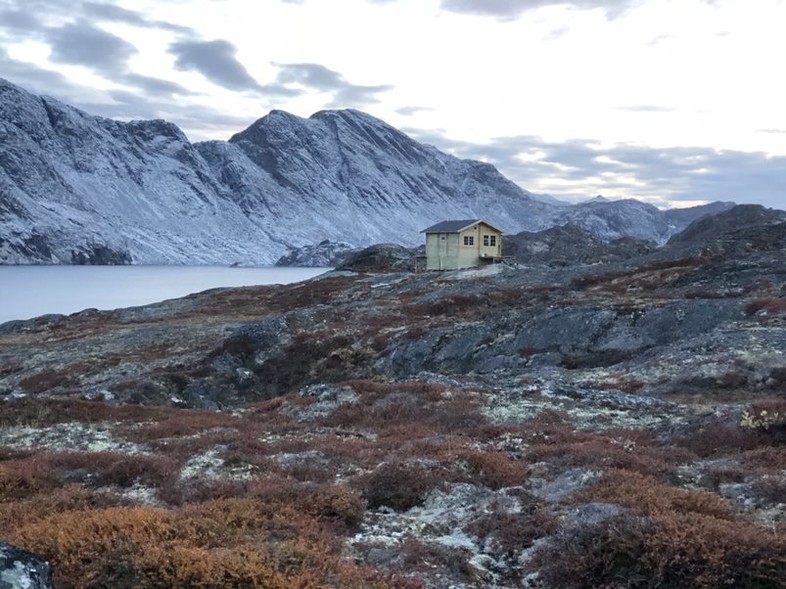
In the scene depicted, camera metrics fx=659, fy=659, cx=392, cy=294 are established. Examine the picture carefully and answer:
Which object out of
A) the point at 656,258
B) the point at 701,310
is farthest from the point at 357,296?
the point at 701,310

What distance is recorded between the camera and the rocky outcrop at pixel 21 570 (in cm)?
671

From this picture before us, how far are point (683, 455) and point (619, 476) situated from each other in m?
3.16

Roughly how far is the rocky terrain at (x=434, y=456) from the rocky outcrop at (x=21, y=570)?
28.9 inches

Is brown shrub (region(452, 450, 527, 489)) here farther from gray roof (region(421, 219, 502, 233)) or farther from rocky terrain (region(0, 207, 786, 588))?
gray roof (region(421, 219, 502, 233))

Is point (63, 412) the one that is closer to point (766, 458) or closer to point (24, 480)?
point (24, 480)

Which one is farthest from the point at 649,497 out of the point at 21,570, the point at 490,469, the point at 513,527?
the point at 21,570

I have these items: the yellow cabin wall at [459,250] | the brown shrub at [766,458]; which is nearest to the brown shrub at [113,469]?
the brown shrub at [766,458]

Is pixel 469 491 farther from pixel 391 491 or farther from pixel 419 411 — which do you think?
pixel 419 411

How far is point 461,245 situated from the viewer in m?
92.0

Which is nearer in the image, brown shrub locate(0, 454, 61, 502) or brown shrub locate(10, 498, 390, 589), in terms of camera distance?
brown shrub locate(10, 498, 390, 589)

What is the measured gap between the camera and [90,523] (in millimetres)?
9148

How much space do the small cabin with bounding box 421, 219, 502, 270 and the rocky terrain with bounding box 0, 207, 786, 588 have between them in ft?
155

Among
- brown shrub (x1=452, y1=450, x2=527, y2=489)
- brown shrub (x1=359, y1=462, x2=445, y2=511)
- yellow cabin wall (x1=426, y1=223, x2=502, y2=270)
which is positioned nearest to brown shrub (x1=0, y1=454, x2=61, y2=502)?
brown shrub (x1=359, y1=462, x2=445, y2=511)

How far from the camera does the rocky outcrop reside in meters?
6.71
